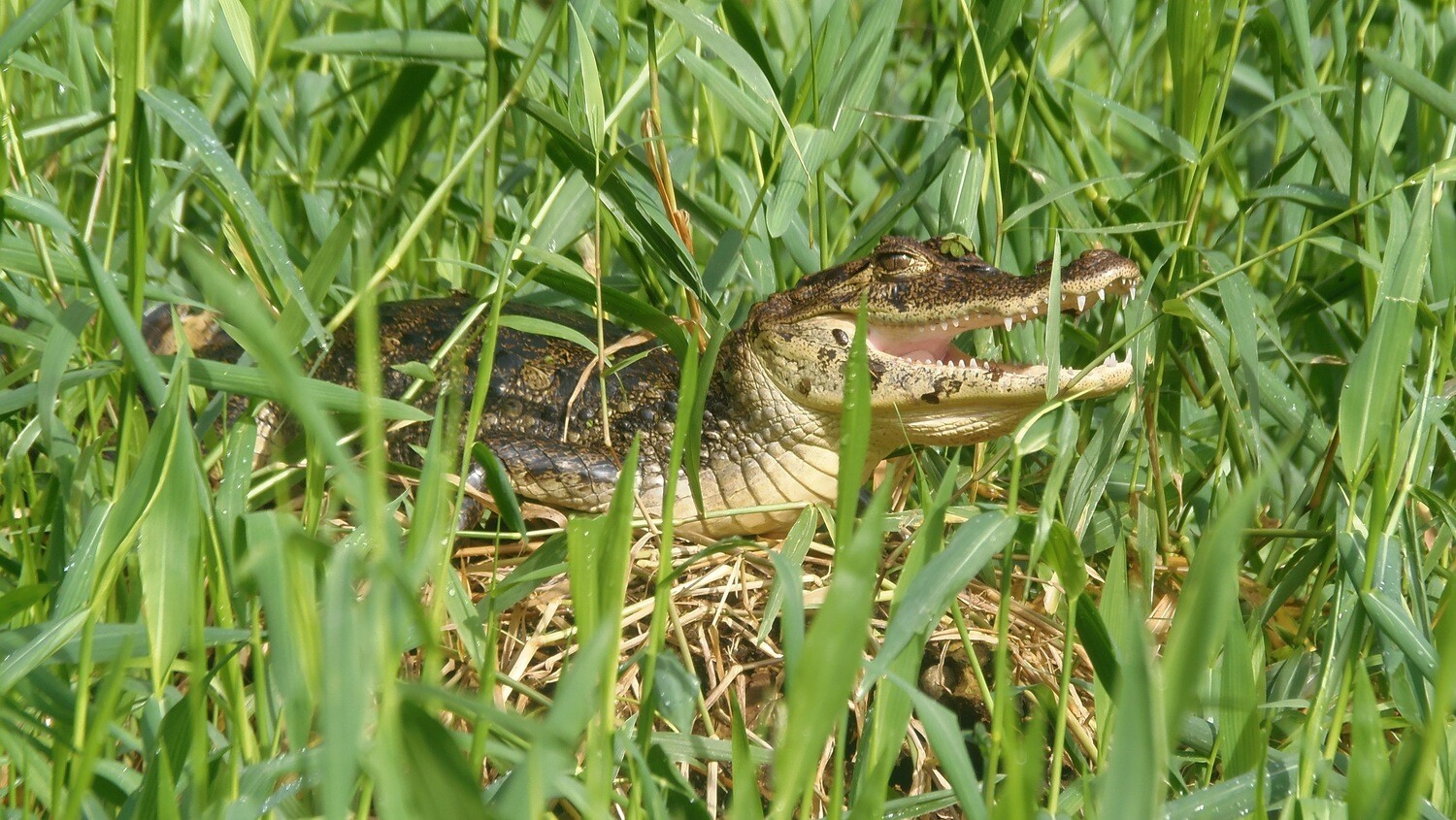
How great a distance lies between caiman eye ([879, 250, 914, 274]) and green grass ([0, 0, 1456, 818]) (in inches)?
3.4

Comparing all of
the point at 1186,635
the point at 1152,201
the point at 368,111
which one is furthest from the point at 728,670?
the point at 368,111

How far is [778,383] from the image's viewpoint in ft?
11.3

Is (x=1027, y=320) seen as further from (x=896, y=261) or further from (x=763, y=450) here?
(x=763, y=450)

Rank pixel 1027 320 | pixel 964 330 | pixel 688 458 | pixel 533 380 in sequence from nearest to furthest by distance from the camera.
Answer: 1. pixel 688 458
2. pixel 1027 320
3. pixel 964 330
4. pixel 533 380

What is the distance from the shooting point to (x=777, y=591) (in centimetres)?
219

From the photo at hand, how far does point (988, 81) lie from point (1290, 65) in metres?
0.81

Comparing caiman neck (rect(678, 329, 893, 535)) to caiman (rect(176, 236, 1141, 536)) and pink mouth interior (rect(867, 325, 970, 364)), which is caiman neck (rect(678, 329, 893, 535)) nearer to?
caiman (rect(176, 236, 1141, 536))

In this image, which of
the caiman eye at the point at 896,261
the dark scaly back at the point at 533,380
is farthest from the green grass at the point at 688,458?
the dark scaly back at the point at 533,380

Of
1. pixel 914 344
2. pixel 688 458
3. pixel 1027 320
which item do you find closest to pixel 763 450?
pixel 914 344

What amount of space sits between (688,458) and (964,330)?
120cm

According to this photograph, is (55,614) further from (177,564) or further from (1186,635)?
(1186,635)

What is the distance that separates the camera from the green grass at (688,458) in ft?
4.48

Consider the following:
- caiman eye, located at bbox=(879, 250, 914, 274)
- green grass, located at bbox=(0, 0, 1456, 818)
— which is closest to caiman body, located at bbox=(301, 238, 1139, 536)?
caiman eye, located at bbox=(879, 250, 914, 274)

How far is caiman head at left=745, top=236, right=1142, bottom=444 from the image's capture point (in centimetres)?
285
